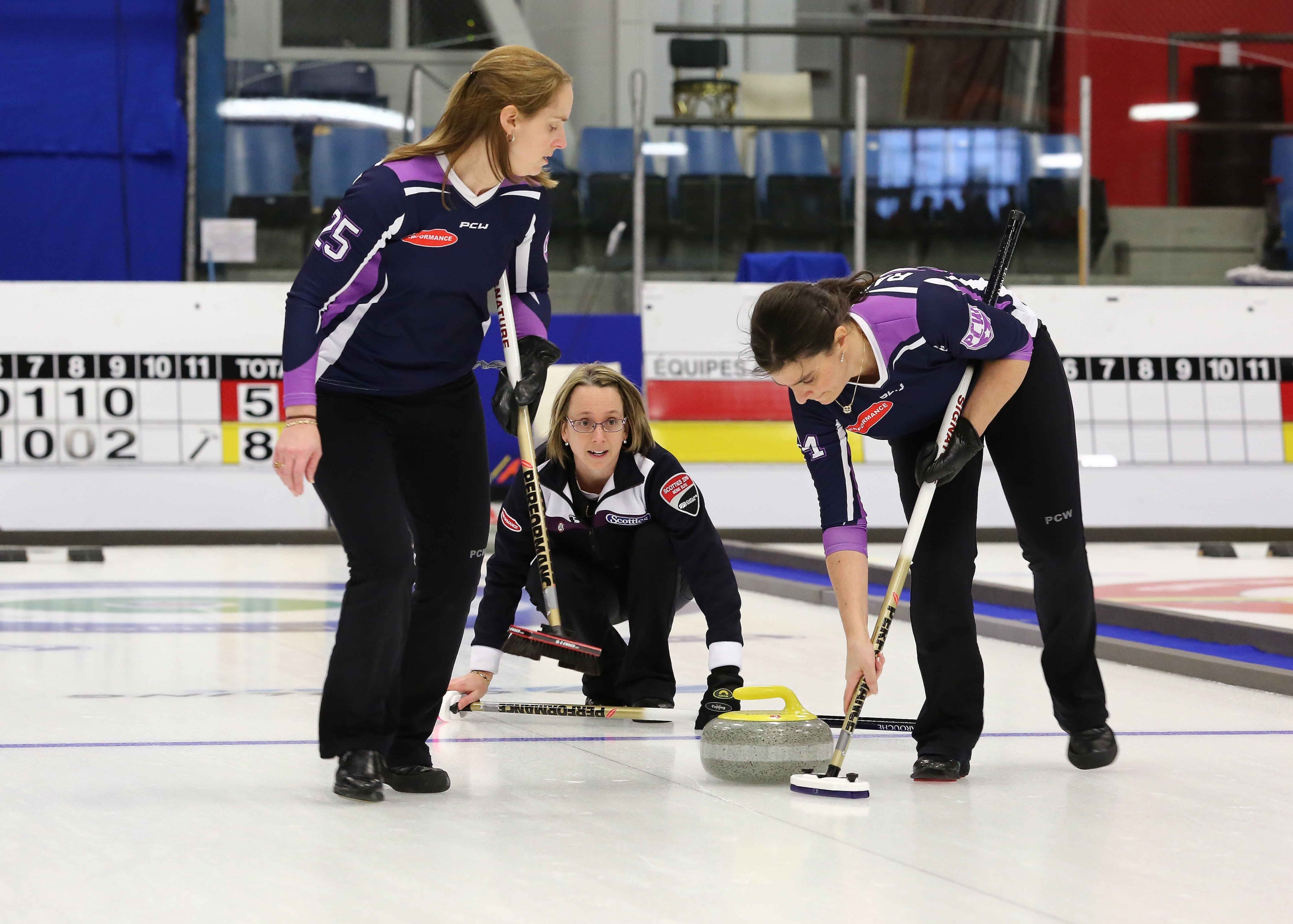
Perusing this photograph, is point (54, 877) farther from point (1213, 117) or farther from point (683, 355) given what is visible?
point (1213, 117)

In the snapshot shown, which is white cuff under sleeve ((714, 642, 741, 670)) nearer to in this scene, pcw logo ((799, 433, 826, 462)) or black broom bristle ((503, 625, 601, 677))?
black broom bristle ((503, 625, 601, 677))

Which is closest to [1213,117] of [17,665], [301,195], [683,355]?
[683,355]

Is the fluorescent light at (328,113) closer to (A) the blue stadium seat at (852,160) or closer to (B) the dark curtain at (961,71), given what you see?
(A) the blue stadium seat at (852,160)

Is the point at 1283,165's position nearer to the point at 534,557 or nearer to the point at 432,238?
the point at 534,557

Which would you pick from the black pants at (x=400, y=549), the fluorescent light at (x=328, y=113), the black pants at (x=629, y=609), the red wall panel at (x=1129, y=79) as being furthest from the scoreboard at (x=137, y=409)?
the black pants at (x=400, y=549)

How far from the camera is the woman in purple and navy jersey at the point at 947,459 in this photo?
2.36m

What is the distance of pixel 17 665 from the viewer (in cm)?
366

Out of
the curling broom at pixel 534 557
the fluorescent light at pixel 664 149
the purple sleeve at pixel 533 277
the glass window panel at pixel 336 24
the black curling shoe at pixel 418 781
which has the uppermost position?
the glass window panel at pixel 336 24

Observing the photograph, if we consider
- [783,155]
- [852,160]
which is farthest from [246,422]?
[852,160]

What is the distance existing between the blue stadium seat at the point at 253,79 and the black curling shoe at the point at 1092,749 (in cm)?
671

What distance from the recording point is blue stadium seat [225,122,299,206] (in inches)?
322

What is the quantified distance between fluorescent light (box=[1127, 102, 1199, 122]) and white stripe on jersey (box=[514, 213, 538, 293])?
699 centimetres

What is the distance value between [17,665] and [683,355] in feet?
16.0

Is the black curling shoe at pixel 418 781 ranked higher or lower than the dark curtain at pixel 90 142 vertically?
lower
